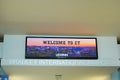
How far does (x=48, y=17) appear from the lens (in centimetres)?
322

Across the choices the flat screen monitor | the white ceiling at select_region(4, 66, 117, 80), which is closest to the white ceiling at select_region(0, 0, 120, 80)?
the white ceiling at select_region(4, 66, 117, 80)

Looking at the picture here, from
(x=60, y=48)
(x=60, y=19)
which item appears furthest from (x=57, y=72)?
(x=60, y=19)

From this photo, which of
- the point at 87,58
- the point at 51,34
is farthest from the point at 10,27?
the point at 87,58

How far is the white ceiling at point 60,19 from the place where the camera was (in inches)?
113

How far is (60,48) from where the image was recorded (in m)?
3.69

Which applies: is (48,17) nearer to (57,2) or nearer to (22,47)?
(57,2)

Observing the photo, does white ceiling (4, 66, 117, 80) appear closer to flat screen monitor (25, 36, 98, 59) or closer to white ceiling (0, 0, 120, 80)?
white ceiling (0, 0, 120, 80)

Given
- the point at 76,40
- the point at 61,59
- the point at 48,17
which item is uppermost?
the point at 48,17

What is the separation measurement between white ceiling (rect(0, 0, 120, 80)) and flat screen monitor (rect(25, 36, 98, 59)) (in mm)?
123

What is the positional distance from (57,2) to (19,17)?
0.67 meters

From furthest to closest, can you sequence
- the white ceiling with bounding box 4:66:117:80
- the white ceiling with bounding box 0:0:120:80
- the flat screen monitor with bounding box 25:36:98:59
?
the white ceiling with bounding box 4:66:117:80 < the flat screen monitor with bounding box 25:36:98:59 < the white ceiling with bounding box 0:0:120:80

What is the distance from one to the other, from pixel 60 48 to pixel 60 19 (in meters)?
0.58

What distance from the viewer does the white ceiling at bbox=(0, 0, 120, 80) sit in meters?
2.87

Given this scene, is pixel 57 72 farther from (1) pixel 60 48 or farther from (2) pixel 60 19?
(2) pixel 60 19
